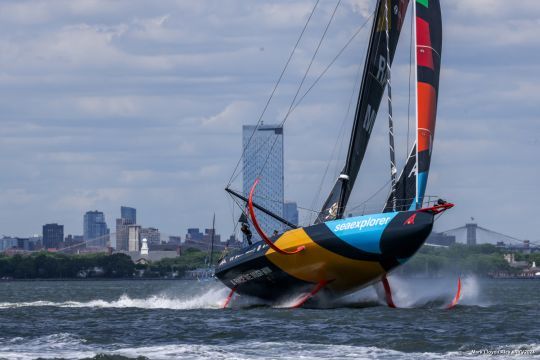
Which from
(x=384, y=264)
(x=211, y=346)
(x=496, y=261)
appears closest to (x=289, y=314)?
(x=384, y=264)

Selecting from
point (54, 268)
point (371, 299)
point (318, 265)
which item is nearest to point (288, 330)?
point (318, 265)

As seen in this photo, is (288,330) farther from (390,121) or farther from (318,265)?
(390,121)

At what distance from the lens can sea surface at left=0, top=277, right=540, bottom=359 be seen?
110ft

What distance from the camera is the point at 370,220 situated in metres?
42.8

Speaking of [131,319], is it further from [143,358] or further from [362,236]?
[143,358]

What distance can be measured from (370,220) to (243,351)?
9.89 meters

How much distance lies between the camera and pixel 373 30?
4544 centimetres

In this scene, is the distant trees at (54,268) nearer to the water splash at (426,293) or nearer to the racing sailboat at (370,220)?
the water splash at (426,293)

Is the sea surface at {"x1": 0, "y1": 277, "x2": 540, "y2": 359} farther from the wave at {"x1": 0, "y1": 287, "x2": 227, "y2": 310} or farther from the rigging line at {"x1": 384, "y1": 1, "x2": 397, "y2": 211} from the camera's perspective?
the rigging line at {"x1": 384, "y1": 1, "x2": 397, "y2": 211}

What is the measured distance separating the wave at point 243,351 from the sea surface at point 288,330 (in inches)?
0.9

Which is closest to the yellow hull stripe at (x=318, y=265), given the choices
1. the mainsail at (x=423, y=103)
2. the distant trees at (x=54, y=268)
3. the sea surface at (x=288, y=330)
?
the sea surface at (x=288, y=330)

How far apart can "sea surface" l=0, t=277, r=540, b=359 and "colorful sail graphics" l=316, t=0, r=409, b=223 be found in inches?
129

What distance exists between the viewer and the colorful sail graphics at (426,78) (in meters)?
43.8

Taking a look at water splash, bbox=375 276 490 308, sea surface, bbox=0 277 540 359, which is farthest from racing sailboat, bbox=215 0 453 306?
water splash, bbox=375 276 490 308
